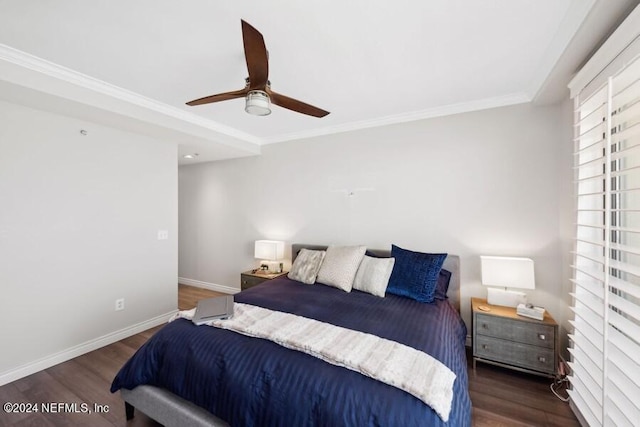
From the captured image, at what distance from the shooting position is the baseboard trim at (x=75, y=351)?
2.13 meters

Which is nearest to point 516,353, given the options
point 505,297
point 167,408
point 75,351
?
point 505,297

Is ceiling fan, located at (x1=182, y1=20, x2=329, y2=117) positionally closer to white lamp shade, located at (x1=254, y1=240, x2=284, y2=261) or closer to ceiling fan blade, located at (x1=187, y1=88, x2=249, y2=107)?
ceiling fan blade, located at (x1=187, y1=88, x2=249, y2=107)

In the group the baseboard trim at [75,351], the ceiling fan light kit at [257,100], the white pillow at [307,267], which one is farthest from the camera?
the white pillow at [307,267]

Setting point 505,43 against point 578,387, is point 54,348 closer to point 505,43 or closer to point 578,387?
point 578,387

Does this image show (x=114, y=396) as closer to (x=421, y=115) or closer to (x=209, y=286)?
(x=209, y=286)

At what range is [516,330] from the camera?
2098mm

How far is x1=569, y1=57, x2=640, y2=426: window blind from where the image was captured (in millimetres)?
1182

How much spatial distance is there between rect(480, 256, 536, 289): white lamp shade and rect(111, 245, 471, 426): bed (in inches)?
22.2

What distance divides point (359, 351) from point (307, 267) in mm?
1539

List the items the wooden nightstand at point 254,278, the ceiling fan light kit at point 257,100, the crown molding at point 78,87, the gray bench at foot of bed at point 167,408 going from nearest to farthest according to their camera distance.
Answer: the gray bench at foot of bed at point 167,408
the ceiling fan light kit at point 257,100
the crown molding at point 78,87
the wooden nightstand at point 254,278

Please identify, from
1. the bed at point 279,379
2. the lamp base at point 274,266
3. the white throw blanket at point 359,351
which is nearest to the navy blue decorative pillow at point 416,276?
the bed at point 279,379

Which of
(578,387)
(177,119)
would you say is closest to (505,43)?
(578,387)

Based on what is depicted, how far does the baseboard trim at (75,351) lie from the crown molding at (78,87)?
2284 mm

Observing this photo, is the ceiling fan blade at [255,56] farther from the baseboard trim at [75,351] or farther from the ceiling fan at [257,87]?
the baseboard trim at [75,351]
